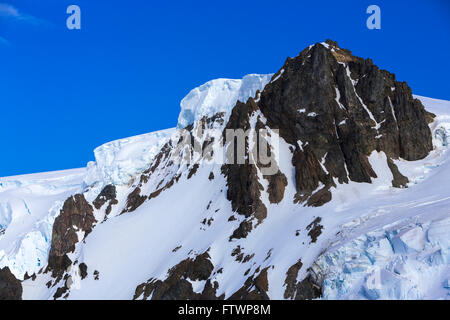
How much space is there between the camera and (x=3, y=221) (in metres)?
127

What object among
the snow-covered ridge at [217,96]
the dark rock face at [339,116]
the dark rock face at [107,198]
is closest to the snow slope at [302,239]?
the dark rock face at [107,198]

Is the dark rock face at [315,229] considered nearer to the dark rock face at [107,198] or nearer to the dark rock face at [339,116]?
the dark rock face at [339,116]

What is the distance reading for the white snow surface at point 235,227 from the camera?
2035 inches

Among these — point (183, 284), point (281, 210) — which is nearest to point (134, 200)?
point (183, 284)

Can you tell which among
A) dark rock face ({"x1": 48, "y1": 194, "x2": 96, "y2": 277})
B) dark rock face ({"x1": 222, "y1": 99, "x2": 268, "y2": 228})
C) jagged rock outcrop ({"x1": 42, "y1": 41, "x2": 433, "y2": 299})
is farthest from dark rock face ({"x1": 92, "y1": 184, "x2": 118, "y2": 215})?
dark rock face ({"x1": 222, "y1": 99, "x2": 268, "y2": 228})

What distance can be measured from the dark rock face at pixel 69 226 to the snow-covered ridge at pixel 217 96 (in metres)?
31.1

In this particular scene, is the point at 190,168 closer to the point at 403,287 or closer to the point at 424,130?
the point at 424,130

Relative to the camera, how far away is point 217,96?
401 feet

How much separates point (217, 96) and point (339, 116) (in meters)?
43.6

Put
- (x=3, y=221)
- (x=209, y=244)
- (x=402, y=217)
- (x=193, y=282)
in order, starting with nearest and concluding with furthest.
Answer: (x=402, y=217)
(x=193, y=282)
(x=209, y=244)
(x=3, y=221)

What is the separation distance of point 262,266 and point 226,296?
19.6 ft
